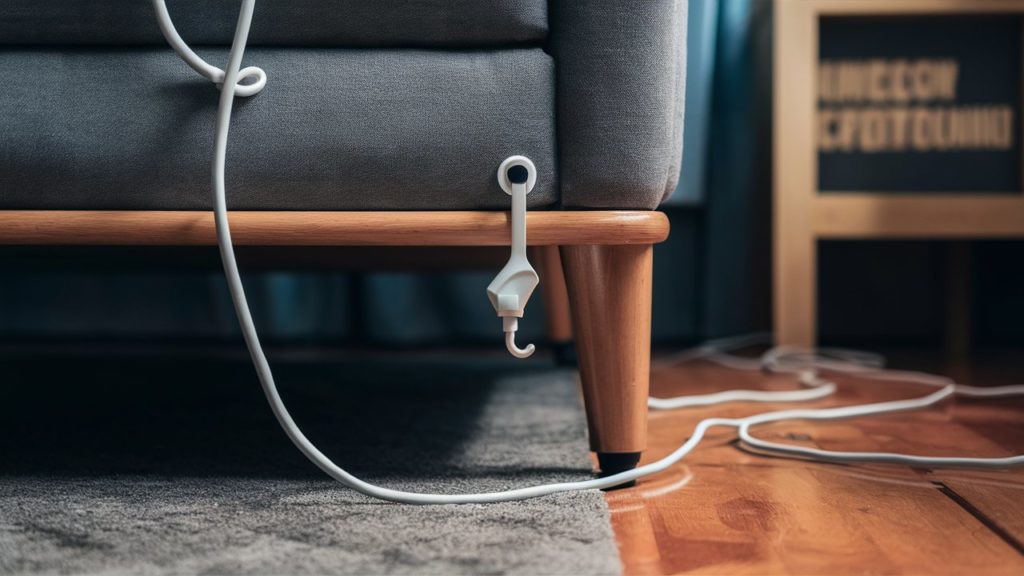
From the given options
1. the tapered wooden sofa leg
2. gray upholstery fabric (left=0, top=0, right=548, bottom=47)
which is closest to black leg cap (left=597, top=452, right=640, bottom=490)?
the tapered wooden sofa leg

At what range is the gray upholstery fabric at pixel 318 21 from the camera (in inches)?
21.4

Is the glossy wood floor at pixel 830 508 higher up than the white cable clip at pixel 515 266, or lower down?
lower down

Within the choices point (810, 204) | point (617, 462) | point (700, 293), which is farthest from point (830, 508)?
point (700, 293)

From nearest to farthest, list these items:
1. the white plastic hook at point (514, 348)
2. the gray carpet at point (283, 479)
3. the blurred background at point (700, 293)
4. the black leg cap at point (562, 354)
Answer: the gray carpet at point (283, 479)
the white plastic hook at point (514, 348)
the black leg cap at point (562, 354)
the blurred background at point (700, 293)

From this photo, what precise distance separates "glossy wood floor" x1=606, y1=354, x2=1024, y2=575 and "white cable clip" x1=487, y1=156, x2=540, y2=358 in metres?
0.13

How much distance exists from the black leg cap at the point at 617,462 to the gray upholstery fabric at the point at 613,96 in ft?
0.54

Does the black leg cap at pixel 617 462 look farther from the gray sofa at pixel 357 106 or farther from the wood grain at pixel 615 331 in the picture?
the gray sofa at pixel 357 106

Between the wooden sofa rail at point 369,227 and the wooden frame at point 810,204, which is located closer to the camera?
the wooden sofa rail at point 369,227

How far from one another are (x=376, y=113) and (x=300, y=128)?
49mm

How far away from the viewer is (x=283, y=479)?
1.86 feet

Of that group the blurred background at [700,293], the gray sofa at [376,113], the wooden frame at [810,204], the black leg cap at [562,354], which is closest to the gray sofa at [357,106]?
the gray sofa at [376,113]

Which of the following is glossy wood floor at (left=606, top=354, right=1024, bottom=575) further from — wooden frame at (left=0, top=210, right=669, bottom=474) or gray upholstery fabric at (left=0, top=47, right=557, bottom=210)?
gray upholstery fabric at (left=0, top=47, right=557, bottom=210)

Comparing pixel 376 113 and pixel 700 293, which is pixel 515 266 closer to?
pixel 376 113

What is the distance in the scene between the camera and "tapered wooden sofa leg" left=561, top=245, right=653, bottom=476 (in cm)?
56
